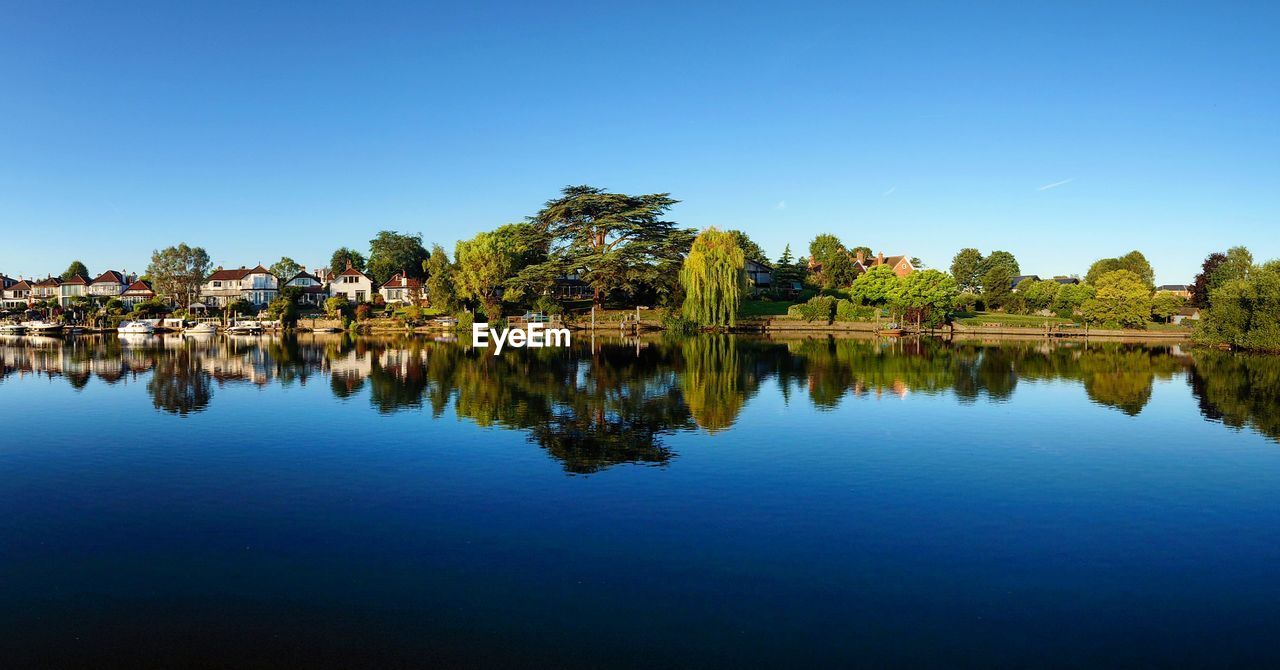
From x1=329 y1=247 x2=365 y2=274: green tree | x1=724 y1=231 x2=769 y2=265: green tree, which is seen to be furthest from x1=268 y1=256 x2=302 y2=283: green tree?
x1=724 y1=231 x2=769 y2=265: green tree

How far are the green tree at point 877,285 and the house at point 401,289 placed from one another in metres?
59.1

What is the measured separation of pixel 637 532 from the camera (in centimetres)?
1245

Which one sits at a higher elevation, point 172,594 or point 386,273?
point 386,273

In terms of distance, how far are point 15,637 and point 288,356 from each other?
1747 inches

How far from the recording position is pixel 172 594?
9.88m

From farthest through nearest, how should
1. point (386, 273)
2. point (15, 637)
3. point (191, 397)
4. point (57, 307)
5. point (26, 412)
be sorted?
point (386, 273) → point (57, 307) → point (191, 397) → point (26, 412) → point (15, 637)

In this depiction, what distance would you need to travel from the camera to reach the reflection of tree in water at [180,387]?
26.9 meters

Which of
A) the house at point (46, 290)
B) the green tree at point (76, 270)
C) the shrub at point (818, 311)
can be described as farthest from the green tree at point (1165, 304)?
the green tree at point (76, 270)

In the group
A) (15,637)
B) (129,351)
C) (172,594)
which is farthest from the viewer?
(129,351)

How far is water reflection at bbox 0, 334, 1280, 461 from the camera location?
24078 mm

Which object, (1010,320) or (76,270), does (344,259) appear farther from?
(1010,320)

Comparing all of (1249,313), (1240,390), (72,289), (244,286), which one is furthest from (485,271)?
(72,289)

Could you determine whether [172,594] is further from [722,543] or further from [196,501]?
[722,543]

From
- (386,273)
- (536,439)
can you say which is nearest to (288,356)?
(536,439)
